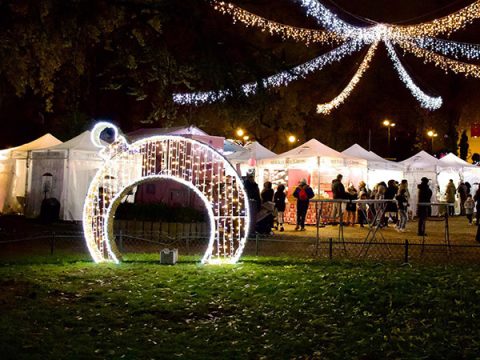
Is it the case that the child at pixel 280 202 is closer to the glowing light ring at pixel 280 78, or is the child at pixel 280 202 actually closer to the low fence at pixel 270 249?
the glowing light ring at pixel 280 78

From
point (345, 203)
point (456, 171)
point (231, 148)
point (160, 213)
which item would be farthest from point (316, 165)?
point (456, 171)

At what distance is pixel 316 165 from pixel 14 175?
11.0 metres

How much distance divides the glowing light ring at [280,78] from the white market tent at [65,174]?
11.9 ft

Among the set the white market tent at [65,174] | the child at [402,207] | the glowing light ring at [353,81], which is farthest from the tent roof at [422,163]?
the white market tent at [65,174]

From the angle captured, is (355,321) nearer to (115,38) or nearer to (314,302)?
(314,302)

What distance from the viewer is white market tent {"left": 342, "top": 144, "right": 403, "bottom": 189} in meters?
24.5

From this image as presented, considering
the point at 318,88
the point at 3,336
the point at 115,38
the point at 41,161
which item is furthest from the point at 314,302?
the point at 318,88

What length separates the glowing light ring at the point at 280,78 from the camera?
9406 millimetres

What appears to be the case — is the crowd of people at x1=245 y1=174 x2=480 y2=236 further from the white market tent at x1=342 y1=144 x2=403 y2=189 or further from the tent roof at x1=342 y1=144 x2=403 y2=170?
the white market tent at x1=342 y1=144 x2=403 y2=189

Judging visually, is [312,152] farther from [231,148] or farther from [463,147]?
[463,147]

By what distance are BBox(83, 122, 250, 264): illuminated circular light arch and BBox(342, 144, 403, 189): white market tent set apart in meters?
13.6

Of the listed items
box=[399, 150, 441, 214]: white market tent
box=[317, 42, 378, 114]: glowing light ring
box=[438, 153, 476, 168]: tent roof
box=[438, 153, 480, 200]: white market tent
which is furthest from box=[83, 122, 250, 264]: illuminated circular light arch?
box=[438, 153, 480, 200]: white market tent

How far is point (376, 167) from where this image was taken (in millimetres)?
24547

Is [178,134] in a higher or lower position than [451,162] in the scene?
lower
